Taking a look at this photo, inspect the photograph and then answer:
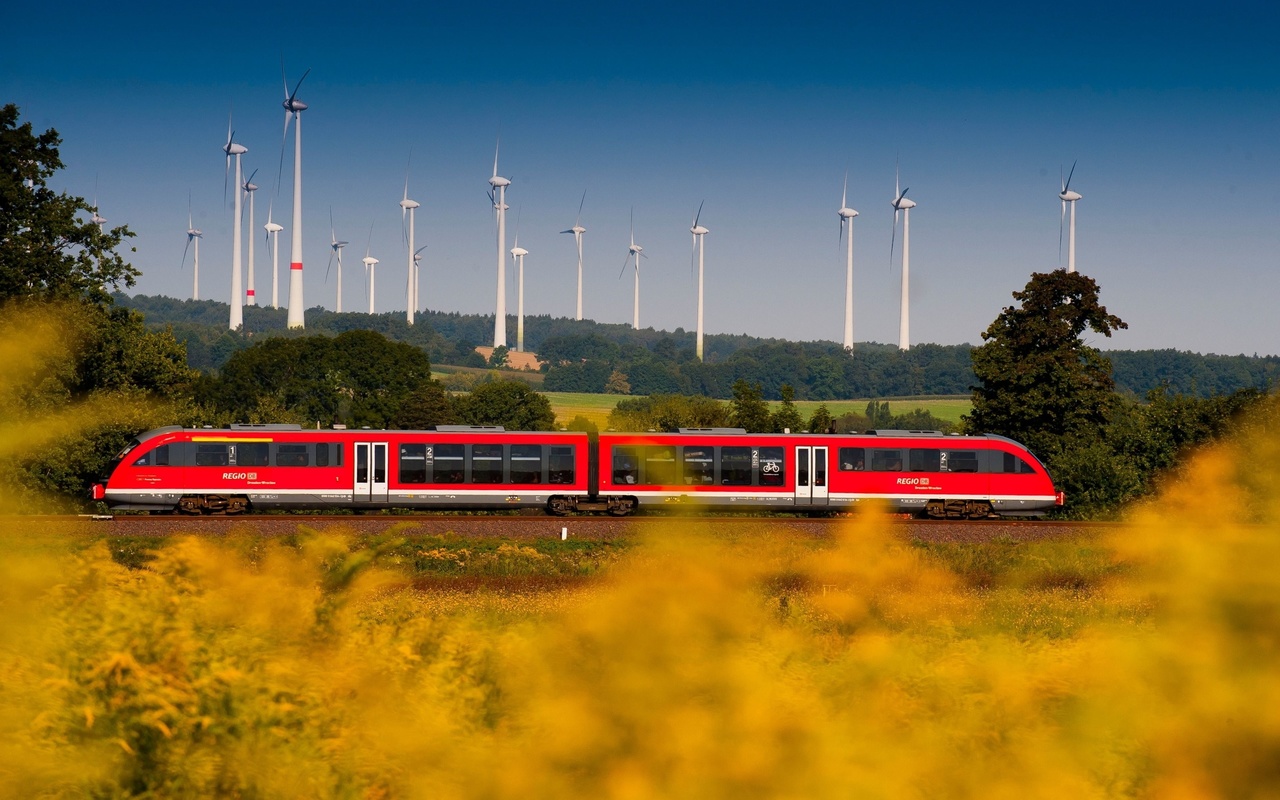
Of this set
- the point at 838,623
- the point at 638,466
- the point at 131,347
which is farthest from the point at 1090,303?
the point at 838,623

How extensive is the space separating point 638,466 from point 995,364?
32.8 meters

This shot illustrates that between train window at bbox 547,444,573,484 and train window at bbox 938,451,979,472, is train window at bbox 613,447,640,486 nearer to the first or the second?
train window at bbox 547,444,573,484

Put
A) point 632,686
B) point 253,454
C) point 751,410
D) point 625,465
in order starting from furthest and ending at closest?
point 751,410 < point 625,465 < point 253,454 < point 632,686

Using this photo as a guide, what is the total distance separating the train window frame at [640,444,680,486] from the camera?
3709cm

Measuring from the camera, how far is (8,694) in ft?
15.8

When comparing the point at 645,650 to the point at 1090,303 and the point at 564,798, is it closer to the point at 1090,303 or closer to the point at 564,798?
the point at 564,798

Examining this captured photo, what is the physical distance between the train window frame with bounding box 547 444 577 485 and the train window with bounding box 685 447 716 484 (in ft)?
12.7

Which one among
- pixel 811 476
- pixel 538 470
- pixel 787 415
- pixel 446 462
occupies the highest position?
pixel 787 415

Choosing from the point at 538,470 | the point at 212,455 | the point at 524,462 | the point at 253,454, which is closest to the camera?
the point at 212,455

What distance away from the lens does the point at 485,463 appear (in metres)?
36.7

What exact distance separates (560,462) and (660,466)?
11.2 ft

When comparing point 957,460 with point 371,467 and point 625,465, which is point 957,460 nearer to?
point 625,465

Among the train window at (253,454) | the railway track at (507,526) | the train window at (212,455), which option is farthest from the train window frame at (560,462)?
the train window at (212,455)

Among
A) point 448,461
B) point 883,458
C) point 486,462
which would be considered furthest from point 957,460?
point 448,461
